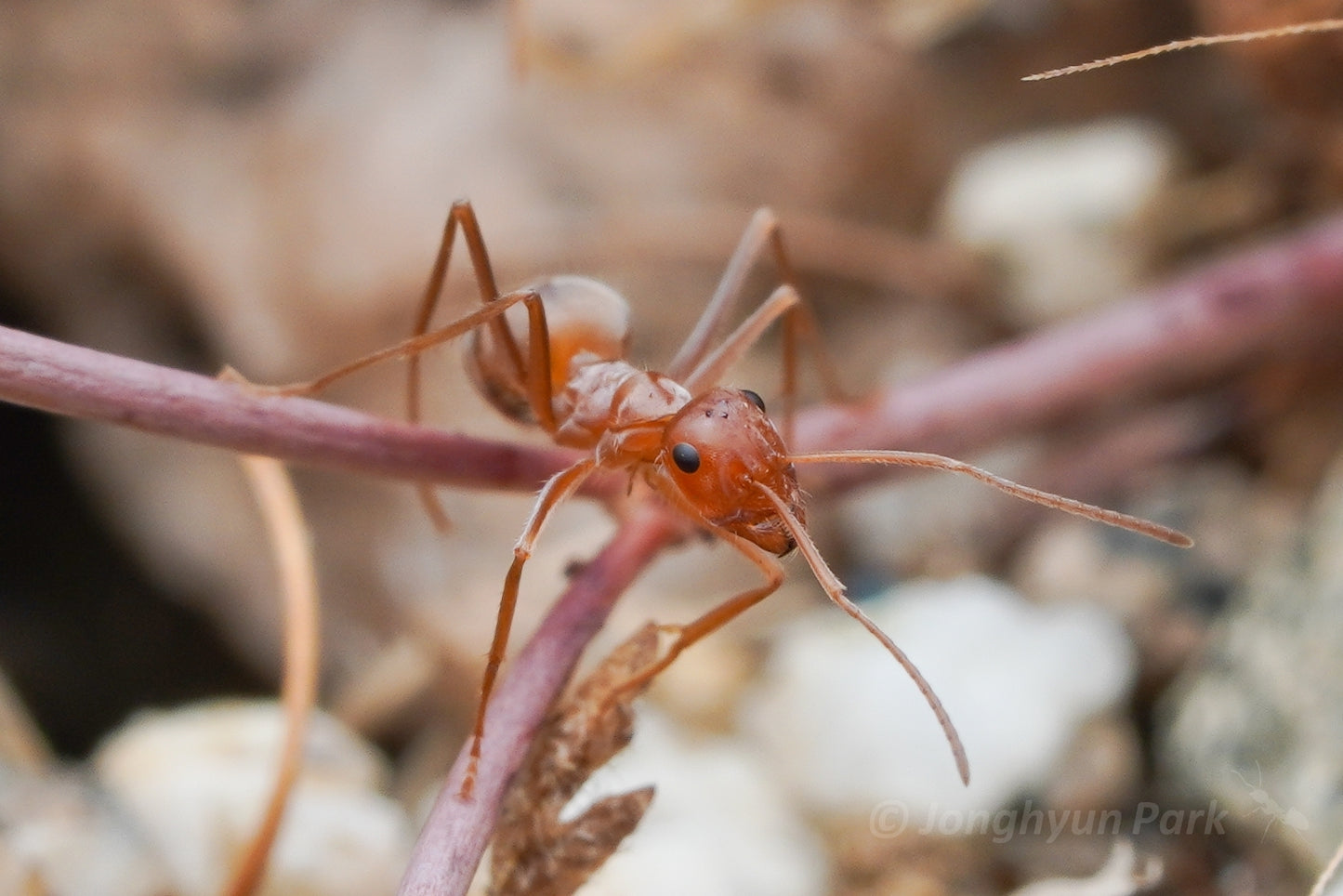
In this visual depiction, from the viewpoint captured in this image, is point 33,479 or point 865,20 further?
point 865,20

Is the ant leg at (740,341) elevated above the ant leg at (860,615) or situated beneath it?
elevated above

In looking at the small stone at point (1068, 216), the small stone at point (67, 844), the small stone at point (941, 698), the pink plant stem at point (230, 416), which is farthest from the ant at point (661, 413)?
the small stone at point (1068, 216)

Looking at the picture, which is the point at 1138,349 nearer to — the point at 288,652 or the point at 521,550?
the point at 521,550

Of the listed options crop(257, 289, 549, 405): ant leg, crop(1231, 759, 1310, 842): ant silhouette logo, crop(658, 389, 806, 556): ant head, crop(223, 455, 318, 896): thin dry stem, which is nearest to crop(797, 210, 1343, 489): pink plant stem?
crop(658, 389, 806, 556): ant head

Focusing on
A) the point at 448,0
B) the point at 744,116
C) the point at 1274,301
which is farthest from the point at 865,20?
the point at 1274,301

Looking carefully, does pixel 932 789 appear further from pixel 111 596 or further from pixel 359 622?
pixel 111 596

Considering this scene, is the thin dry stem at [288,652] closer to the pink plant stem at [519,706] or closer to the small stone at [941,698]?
→ the pink plant stem at [519,706]
